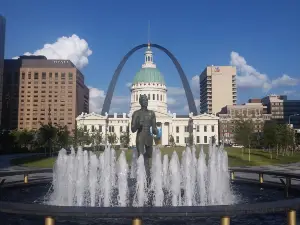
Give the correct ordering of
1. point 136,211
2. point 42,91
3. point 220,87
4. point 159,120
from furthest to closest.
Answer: point 220,87 → point 42,91 → point 159,120 → point 136,211

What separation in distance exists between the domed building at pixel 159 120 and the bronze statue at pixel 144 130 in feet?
371

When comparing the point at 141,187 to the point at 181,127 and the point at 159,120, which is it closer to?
the point at 159,120

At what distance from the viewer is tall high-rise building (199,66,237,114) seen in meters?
185

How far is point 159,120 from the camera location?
12938cm

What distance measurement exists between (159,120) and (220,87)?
2658 inches

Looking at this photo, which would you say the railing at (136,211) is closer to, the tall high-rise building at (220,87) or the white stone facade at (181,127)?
the white stone facade at (181,127)

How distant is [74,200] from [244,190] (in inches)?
339

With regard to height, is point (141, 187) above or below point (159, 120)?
below

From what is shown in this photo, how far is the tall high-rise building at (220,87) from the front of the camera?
7269 inches

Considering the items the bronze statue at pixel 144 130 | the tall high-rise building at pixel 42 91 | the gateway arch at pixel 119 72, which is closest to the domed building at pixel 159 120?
the gateway arch at pixel 119 72

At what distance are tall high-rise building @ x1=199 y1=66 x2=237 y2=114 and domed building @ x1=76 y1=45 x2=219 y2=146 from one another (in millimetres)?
50701

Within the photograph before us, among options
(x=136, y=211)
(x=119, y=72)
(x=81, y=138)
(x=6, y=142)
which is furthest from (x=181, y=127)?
(x=136, y=211)

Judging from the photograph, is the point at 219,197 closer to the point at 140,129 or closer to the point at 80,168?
the point at 140,129

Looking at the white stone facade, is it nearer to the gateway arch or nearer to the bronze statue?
the gateway arch
